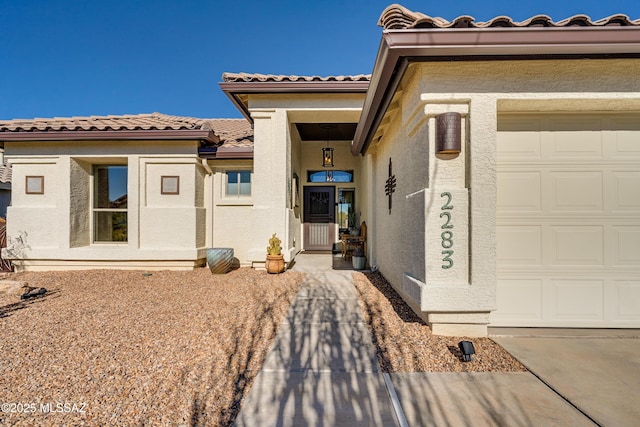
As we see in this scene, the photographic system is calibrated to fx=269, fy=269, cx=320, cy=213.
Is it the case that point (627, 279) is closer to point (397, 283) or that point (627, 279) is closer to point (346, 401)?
point (397, 283)

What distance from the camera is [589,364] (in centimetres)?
275

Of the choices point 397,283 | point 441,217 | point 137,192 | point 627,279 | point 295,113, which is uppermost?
point 295,113

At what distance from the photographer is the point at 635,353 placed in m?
2.96

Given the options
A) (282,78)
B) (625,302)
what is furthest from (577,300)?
(282,78)

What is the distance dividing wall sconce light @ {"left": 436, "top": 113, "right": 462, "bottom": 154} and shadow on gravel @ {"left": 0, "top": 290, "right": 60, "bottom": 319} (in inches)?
263

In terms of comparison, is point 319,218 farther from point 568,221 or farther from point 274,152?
point 568,221

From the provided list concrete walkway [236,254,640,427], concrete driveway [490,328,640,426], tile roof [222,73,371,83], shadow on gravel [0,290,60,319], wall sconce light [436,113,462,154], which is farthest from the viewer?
tile roof [222,73,371,83]

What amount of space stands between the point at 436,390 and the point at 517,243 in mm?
2268

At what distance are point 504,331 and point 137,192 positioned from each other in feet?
27.7

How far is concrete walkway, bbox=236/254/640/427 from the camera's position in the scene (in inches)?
81.0

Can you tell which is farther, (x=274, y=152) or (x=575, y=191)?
(x=274, y=152)

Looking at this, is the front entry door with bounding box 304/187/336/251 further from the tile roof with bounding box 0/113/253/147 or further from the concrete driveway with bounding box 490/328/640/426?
the concrete driveway with bounding box 490/328/640/426

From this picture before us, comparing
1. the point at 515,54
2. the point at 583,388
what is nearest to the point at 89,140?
the point at 515,54

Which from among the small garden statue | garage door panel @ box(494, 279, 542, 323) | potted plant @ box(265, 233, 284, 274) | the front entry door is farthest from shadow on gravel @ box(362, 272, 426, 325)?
the front entry door
